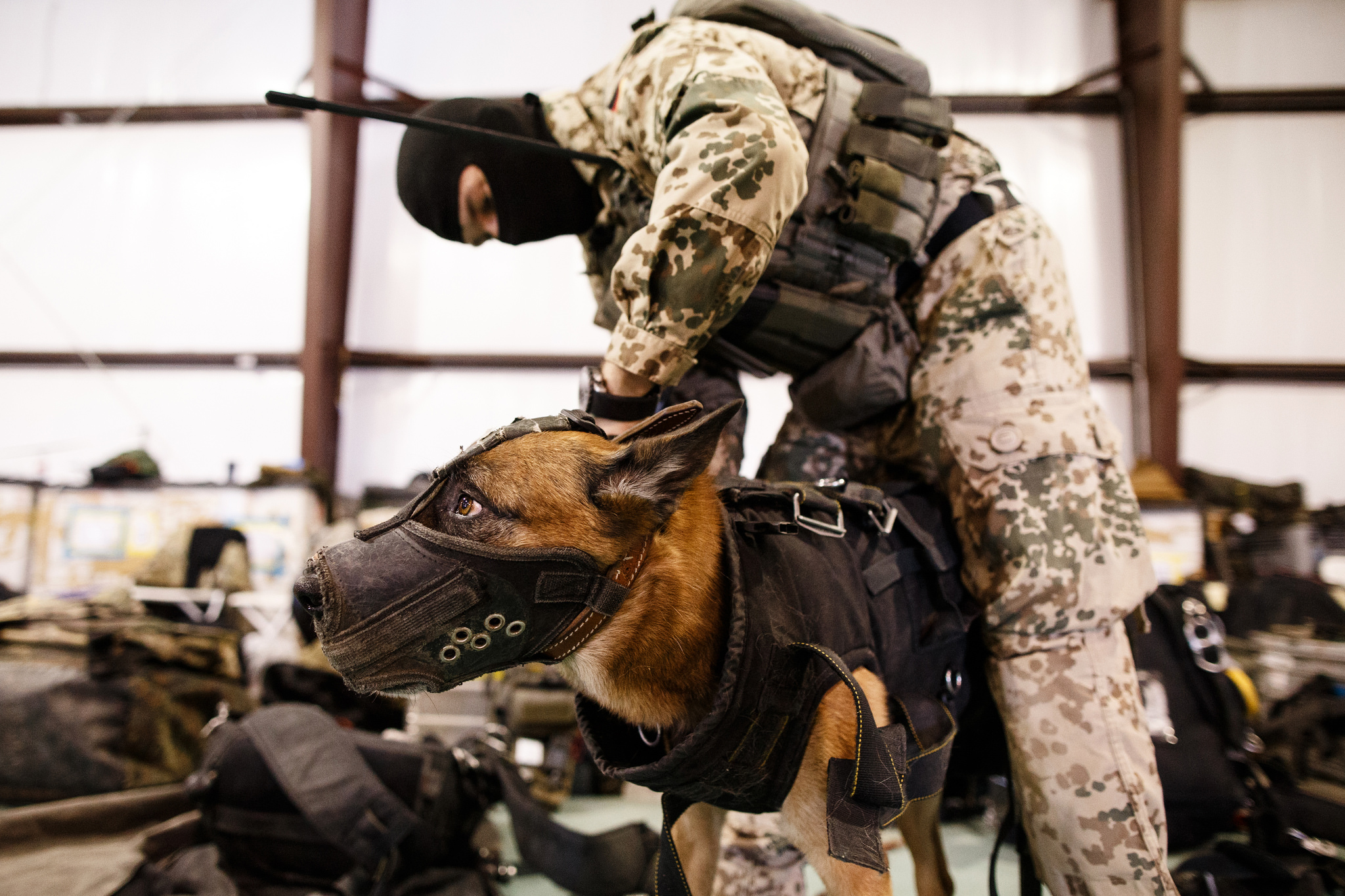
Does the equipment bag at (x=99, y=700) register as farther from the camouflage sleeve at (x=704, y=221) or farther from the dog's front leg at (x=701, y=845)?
the camouflage sleeve at (x=704, y=221)

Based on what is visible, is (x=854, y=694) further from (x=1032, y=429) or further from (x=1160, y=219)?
(x=1160, y=219)

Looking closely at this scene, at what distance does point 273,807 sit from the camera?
6.93 feet

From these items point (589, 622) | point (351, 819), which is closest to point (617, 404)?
point (589, 622)

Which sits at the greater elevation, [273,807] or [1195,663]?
[1195,663]

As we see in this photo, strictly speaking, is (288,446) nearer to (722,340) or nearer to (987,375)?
(722,340)

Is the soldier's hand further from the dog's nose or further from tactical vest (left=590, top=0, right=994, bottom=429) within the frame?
the dog's nose

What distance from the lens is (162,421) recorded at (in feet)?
21.9

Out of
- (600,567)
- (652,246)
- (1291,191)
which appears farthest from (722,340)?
(1291,191)

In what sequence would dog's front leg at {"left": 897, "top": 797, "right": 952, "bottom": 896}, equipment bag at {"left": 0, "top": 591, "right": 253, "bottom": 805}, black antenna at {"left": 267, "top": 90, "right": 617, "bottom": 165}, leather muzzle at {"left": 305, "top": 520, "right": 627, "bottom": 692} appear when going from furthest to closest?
1. equipment bag at {"left": 0, "top": 591, "right": 253, "bottom": 805}
2. dog's front leg at {"left": 897, "top": 797, "right": 952, "bottom": 896}
3. black antenna at {"left": 267, "top": 90, "right": 617, "bottom": 165}
4. leather muzzle at {"left": 305, "top": 520, "right": 627, "bottom": 692}

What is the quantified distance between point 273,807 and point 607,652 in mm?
1781

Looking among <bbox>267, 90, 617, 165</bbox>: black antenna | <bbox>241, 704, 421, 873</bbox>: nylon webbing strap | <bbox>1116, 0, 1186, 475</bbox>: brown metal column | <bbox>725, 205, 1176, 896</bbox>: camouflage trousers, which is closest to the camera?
<bbox>267, 90, 617, 165</bbox>: black antenna

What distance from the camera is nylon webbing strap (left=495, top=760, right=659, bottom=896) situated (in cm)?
217

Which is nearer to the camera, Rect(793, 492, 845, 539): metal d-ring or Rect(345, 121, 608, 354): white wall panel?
Rect(793, 492, 845, 539): metal d-ring

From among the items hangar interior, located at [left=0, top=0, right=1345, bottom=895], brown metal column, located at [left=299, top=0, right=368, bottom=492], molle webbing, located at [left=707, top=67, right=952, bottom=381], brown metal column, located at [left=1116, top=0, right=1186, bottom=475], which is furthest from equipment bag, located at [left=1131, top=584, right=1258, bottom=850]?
brown metal column, located at [left=299, top=0, right=368, bottom=492]
